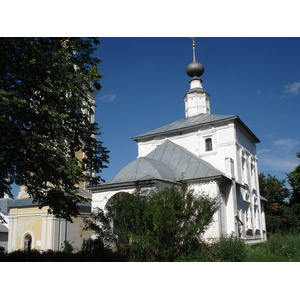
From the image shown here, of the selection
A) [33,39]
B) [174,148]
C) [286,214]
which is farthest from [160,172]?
[286,214]

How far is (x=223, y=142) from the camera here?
21.2m

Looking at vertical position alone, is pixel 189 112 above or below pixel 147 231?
above

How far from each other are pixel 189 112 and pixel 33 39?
57.4ft

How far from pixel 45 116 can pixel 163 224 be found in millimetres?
4972

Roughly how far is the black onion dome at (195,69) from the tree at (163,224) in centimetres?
1785

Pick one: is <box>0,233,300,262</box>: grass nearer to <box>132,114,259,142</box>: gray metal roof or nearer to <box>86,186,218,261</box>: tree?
<box>86,186,218,261</box>: tree

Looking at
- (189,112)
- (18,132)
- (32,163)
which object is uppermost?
(189,112)

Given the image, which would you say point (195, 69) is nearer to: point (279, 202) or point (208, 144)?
point (208, 144)

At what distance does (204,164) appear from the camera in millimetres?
19281

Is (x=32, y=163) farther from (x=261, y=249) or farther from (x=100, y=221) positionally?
(x=261, y=249)

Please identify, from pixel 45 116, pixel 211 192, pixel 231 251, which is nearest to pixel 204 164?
pixel 211 192

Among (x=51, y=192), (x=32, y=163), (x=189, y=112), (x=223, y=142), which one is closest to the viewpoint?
(x=32, y=163)

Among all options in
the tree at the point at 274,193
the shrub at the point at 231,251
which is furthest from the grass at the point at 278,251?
the tree at the point at 274,193

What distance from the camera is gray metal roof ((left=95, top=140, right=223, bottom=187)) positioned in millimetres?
16667
